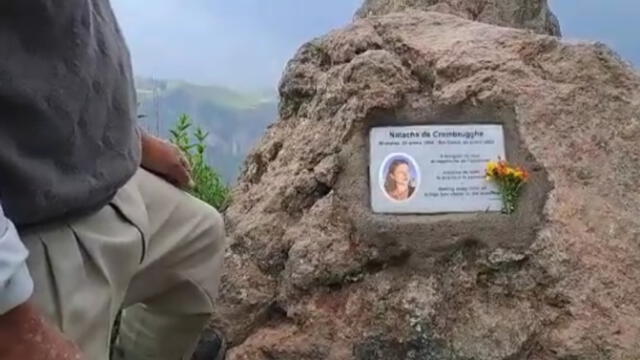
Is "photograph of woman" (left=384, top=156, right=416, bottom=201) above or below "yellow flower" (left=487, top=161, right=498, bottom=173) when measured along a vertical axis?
below

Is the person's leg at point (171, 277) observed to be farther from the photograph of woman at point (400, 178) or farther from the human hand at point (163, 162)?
the photograph of woman at point (400, 178)

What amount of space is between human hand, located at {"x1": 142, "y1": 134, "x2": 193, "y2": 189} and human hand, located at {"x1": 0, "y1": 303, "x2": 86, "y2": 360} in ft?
3.52

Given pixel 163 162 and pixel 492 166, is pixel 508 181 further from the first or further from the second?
pixel 163 162

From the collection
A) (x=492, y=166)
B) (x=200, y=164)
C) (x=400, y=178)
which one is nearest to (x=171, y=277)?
(x=400, y=178)

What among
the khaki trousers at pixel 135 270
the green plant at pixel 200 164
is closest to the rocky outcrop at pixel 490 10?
the green plant at pixel 200 164

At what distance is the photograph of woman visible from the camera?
148 inches

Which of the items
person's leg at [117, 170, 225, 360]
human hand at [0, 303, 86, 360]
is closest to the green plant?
person's leg at [117, 170, 225, 360]

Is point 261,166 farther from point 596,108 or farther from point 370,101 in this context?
point 596,108

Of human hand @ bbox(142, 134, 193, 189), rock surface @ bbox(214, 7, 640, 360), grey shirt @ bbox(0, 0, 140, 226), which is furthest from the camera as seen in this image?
rock surface @ bbox(214, 7, 640, 360)

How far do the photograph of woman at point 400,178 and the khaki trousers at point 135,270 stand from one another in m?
0.93

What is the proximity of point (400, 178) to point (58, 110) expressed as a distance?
6.08 ft

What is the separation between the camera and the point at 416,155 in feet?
12.4

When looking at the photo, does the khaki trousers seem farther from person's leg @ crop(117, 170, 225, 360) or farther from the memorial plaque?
the memorial plaque

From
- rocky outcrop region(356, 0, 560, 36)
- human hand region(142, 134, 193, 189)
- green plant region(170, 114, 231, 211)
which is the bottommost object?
green plant region(170, 114, 231, 211)
